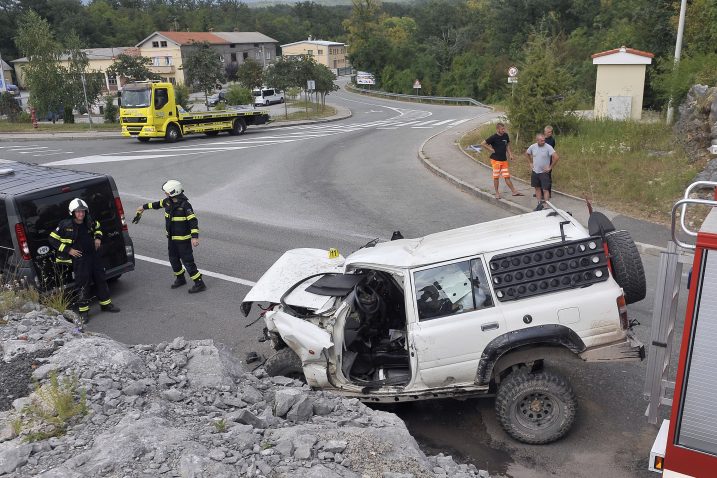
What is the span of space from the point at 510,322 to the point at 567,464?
1302 mm

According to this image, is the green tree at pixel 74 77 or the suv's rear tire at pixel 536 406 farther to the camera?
the green tree at pixel 74 77

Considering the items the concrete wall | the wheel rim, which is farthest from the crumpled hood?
the concrete wall

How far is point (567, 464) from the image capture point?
546cm

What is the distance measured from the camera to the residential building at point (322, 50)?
105m

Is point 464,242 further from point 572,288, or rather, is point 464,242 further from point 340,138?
point 340,138

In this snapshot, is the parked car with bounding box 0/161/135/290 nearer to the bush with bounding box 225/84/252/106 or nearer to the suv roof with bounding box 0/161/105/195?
the suv roof with bounding box 0/161/105/195

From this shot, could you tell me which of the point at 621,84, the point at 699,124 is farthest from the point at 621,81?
the point at 699,124

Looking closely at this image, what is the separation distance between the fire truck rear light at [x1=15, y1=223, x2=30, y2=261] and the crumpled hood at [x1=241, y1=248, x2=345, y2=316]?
353 cm

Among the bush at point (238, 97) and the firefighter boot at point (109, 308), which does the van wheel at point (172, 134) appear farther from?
the bush at point (238, 97)

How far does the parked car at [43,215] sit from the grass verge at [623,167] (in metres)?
7.69

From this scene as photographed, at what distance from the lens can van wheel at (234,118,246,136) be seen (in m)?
31.2

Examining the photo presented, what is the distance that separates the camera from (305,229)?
1285 cm

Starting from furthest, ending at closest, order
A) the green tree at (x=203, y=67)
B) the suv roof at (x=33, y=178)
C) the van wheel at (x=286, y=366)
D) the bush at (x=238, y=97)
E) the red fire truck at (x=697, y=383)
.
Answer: the bush at (x=238, y=97) → the green tree at (x=203, y=67) → the suv roof at (x=33, y=178) → the van wheel at (x=286, y=366) → the red fire truck at (x=697, y=383)

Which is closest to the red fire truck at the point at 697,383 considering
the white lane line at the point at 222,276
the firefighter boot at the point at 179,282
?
the white lane line at the point at 222,276
